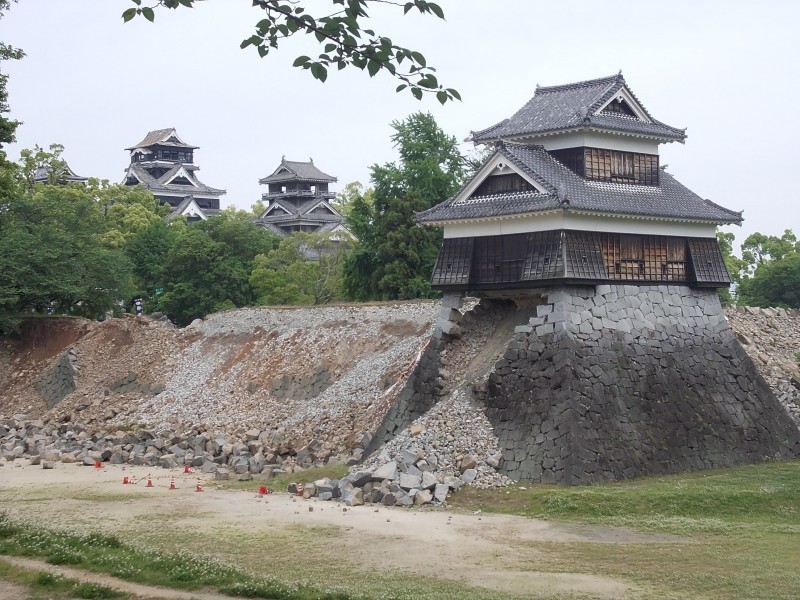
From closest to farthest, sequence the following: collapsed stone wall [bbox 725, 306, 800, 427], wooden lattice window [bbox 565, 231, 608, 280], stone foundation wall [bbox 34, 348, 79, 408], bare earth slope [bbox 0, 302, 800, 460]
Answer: wooden lattice window [bbox 565, 231, 608, 280] → collapsed stone wall [bbox 725, 306, 800, 427] → bare earth slope [bbox 0, 302, 800, 460] → stone foundation wall [bbox 34, 348, 79, 408]

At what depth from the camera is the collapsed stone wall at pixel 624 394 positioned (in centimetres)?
3241

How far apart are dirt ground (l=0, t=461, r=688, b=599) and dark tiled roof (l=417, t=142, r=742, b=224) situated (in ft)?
34.2

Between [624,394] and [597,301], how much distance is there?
2.99 metres

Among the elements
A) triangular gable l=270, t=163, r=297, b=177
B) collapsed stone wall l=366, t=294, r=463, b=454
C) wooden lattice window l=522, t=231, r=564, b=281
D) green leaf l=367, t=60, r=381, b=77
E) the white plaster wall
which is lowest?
collapsed stone wall l=366, t=294, r=463, b=454

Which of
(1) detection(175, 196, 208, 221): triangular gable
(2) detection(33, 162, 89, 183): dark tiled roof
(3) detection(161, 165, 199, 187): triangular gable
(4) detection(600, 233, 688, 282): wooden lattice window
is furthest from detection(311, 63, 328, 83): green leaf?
(3) detection(161, 165, 199, 187): triangular gable

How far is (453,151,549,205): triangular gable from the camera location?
3502 centimetres

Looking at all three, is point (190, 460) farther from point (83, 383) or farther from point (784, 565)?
point (784, 565)

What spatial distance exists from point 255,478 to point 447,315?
8167 millimetres

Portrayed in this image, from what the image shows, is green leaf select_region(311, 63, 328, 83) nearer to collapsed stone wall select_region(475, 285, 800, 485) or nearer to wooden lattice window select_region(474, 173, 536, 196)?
collapsed stone wall select_region(475, 285, 800, 485)

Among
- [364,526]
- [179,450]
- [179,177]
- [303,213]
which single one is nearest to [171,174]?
[179,177]

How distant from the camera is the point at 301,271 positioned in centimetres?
6788

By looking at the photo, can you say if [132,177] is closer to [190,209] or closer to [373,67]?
[190,209]

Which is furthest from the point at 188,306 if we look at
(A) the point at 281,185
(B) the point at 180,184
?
(B) the point at 180,184

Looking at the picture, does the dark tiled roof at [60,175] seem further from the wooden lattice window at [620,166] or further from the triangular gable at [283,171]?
the wooden lattice window at [620,166]
